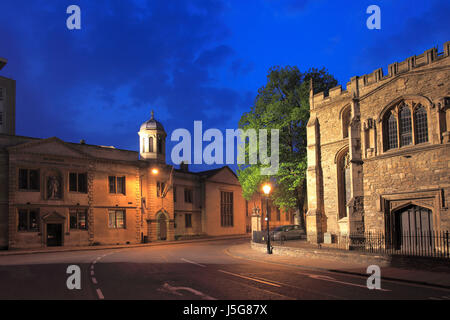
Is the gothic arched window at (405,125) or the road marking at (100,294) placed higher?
the gothic arched window at (405,125)

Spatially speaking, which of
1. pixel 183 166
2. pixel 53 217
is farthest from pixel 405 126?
pixel 183 166

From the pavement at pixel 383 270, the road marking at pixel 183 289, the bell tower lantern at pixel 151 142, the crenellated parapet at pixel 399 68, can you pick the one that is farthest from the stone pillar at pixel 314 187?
the bell tower lantern at pixel 151 142

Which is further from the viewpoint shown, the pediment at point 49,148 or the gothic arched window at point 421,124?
the pediment at point 49,148

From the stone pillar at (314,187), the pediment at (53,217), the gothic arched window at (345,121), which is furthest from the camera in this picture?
the pediment at (53,217)

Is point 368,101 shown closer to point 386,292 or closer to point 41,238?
point 386,292

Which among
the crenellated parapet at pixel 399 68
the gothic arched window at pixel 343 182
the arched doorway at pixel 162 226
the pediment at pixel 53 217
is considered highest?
the crenellated parapet at pixel 399 68

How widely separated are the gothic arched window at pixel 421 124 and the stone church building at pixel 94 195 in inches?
1043

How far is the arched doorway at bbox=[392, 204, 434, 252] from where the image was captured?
20.9m

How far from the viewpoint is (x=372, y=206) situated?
23.3m

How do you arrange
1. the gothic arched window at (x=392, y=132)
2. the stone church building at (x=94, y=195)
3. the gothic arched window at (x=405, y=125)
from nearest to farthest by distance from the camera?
the gothic arched window at (x=405, y=125)
the gothic arched window at (x=392, y=132)
the stone church building at (x=94, y=195)

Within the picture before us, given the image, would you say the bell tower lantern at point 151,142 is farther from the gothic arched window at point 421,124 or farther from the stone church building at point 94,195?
the gothic arched window at point 421,124

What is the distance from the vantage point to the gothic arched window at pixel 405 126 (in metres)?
22.1

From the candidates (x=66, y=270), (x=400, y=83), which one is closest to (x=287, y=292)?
(x=66, y=270)
